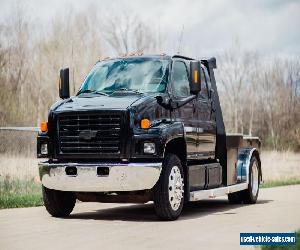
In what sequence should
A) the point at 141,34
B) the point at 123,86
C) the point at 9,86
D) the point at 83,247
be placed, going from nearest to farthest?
the point at 83,247 < the point at 123,86 < the point at 9,86 < the point at 141,34

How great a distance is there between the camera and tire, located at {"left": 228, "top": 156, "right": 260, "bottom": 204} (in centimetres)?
1538

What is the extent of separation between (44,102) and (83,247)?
40.2 m

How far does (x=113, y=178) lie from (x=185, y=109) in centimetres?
213

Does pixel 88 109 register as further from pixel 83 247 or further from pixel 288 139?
pixel 288 139

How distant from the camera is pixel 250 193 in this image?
15406mm

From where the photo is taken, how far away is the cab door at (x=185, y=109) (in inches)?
482

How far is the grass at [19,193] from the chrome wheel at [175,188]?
150 inches

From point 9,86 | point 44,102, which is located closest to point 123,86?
point 9,86

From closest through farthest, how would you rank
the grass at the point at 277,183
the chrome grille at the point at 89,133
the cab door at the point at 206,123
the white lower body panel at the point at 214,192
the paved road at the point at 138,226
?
the paved road at the point at 138,226, the chrome grille at the point at 89,133, the white lower body panel at the point at 214,192, the cab door at the point at 206,123, the grass at the point at 277,183

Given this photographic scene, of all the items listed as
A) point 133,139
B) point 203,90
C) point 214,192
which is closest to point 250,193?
point 214,192

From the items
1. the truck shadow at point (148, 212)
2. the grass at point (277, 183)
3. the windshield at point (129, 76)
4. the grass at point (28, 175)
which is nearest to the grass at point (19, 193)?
the grass at point (28, 175)

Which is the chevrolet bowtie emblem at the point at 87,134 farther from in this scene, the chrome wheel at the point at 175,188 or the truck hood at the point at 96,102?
the chrome wheel at the point at 175,188

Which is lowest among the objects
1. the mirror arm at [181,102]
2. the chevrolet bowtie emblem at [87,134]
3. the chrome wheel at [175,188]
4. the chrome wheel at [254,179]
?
the chrome wheel at [254,179]

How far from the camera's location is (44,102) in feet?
157
